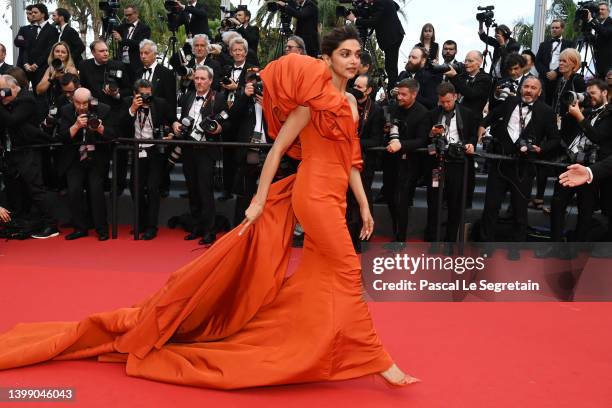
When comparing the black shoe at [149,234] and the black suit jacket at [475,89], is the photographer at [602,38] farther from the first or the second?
the black shoe at [149,234]

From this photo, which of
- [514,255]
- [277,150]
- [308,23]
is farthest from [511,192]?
[277,150]

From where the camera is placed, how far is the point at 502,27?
8383 mm

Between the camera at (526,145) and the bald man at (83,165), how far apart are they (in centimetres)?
364

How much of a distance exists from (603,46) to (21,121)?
19.8 feet

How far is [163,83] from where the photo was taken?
7.59m

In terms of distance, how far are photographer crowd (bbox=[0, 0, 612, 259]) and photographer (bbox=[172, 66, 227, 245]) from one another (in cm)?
1

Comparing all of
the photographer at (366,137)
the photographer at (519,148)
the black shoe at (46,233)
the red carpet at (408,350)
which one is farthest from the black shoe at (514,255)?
the black shoe at (46,233)

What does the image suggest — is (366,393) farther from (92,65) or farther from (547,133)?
(92,65)

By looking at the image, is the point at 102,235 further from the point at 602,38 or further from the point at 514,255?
the point at 602,38

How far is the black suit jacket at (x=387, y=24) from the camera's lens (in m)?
8.55

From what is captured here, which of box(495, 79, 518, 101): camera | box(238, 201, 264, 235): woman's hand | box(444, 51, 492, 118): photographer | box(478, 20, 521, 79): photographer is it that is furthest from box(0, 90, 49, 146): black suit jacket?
box(478, 20, 521, 79): photographer

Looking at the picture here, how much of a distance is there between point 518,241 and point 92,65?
473 cm

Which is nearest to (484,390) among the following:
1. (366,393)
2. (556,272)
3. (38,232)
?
(366,393)

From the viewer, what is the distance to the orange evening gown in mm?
3270
